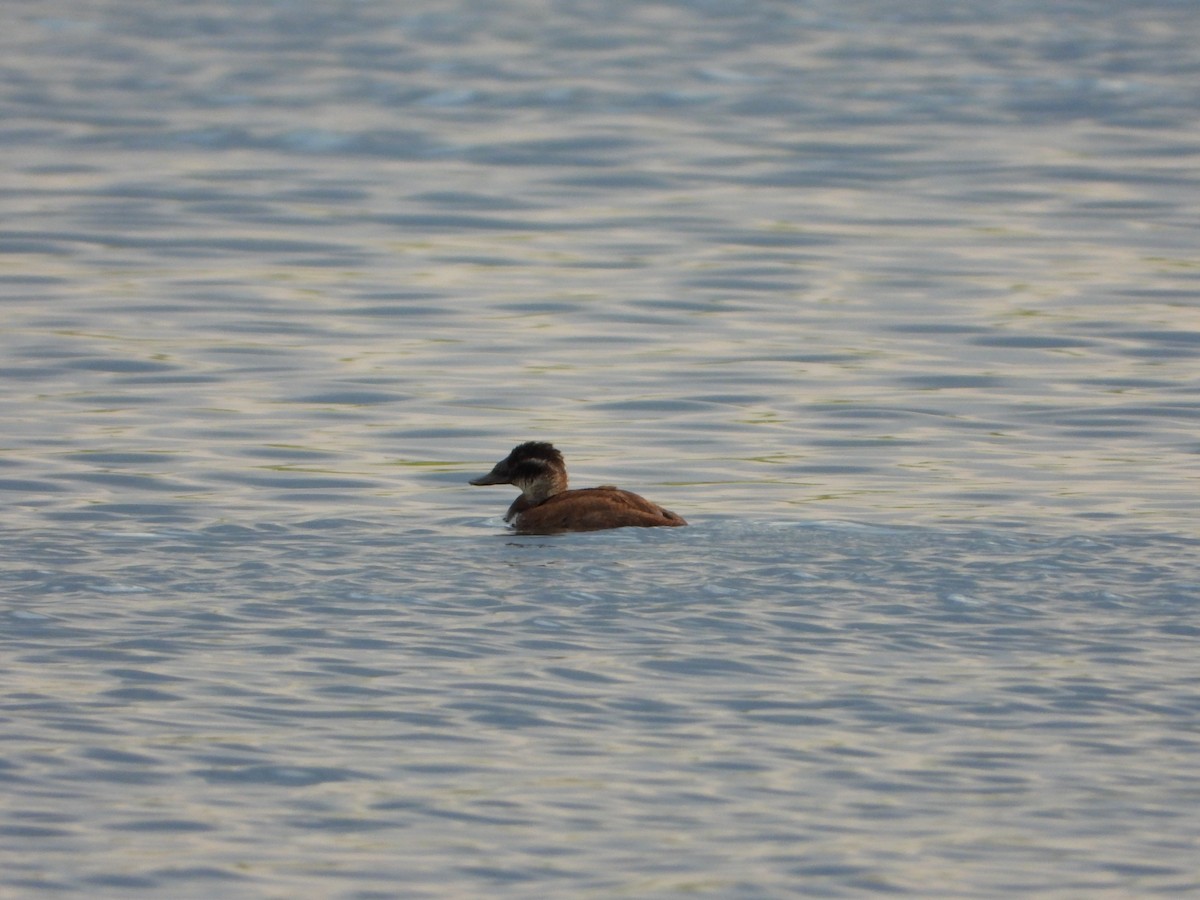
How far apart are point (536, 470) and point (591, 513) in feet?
1.87

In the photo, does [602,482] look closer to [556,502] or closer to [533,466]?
[533,466]

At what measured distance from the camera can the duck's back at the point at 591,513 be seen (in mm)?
11586

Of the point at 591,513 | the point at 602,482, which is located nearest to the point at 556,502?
the point at 591,513

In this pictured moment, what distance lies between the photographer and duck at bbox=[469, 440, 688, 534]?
11.6 meters

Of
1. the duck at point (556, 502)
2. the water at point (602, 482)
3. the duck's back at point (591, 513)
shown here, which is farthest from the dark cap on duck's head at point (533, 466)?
the water at point (602, 482)

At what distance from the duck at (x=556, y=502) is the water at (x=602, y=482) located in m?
0.12

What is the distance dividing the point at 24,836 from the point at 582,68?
24588 millimetres

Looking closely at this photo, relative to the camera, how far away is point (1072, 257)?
20297 mm

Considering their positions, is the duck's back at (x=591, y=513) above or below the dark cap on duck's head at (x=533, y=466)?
below

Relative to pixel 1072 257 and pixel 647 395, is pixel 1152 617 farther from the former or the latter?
pixel 1072 257

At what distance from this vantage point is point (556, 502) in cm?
→ 1209

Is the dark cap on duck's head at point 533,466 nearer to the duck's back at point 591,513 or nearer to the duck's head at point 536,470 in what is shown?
the duck's head at point 536,470

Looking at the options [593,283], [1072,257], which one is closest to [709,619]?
[593,283]

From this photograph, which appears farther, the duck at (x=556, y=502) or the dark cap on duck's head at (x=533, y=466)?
the dark cap on duck's head at (x=533, y=466)
